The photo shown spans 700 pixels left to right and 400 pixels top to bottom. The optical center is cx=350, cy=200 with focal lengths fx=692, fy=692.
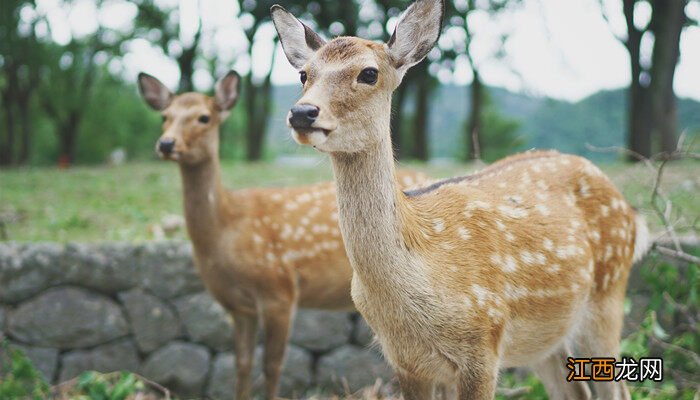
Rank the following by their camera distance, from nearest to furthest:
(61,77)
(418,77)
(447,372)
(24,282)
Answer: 1. (447,372)
2. (24,282)
3. (418,77)
4. (61,77)

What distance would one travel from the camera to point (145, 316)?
19.5 feet

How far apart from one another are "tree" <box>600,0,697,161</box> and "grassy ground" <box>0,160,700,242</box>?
3.79 m

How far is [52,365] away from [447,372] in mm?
4266

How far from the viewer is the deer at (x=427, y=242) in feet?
8.44

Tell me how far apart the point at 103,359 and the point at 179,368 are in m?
0.64

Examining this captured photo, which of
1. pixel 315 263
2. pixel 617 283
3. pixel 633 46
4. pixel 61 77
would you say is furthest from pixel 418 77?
pixel 617 283

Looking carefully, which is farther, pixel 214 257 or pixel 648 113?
pixel 648 113

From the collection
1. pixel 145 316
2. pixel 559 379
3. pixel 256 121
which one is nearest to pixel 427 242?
pixel 559 379

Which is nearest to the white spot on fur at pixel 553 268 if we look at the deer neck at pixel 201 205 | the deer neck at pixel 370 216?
the deer neck at pixel 370 216

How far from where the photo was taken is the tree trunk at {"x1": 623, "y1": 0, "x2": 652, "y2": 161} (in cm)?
1430

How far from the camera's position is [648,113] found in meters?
14.8

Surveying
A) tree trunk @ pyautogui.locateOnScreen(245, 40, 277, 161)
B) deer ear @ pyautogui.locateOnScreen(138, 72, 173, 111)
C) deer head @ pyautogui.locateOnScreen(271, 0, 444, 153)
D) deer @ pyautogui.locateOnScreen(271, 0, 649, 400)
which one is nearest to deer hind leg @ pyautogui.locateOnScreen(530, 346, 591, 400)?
deer @ pyautogui.locateOnScreen(271, 0, 649, 400)

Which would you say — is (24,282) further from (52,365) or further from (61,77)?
(61,77)

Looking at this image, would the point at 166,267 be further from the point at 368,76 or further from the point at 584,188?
the point at 368,76
